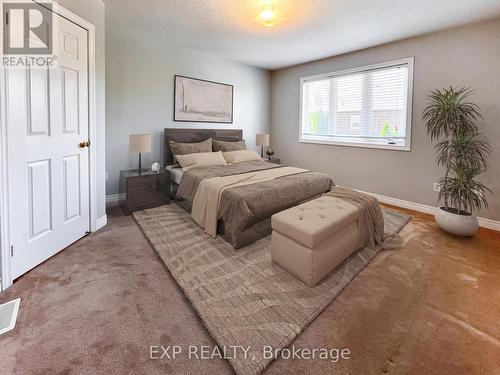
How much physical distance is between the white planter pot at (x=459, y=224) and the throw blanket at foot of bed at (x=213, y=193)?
1900 mm

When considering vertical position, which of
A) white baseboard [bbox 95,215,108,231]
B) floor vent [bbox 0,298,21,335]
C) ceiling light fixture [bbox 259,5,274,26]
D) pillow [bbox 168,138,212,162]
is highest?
ceiling light fixture [bbox 259,5,274,26]

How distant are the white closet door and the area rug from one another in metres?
0.83

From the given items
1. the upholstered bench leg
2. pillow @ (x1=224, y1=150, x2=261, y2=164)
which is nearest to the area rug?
the upholstered bench leg

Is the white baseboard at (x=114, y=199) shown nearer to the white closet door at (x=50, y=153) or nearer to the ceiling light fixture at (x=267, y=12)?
the white closet door at (x=50, y=153)

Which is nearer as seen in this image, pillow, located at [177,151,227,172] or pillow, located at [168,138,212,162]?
pillow, located at [177,151,227,172]

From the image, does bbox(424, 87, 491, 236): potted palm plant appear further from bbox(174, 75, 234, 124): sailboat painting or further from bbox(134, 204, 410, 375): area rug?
bbox(174, 75, 234, 124): sailboat painting

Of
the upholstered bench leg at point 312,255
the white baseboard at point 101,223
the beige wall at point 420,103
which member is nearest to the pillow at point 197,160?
the white baseboard at point 101,223

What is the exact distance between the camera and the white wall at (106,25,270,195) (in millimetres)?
3844

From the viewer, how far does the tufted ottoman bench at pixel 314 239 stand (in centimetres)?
199

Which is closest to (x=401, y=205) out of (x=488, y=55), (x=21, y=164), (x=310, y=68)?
(x=488, y=55)

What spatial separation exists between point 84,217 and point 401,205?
4397 millimetres

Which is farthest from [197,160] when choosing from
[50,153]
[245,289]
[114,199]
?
[245,289]

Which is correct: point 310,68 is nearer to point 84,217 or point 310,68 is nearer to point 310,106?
point 310,106

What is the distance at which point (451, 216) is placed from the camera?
3.04m
